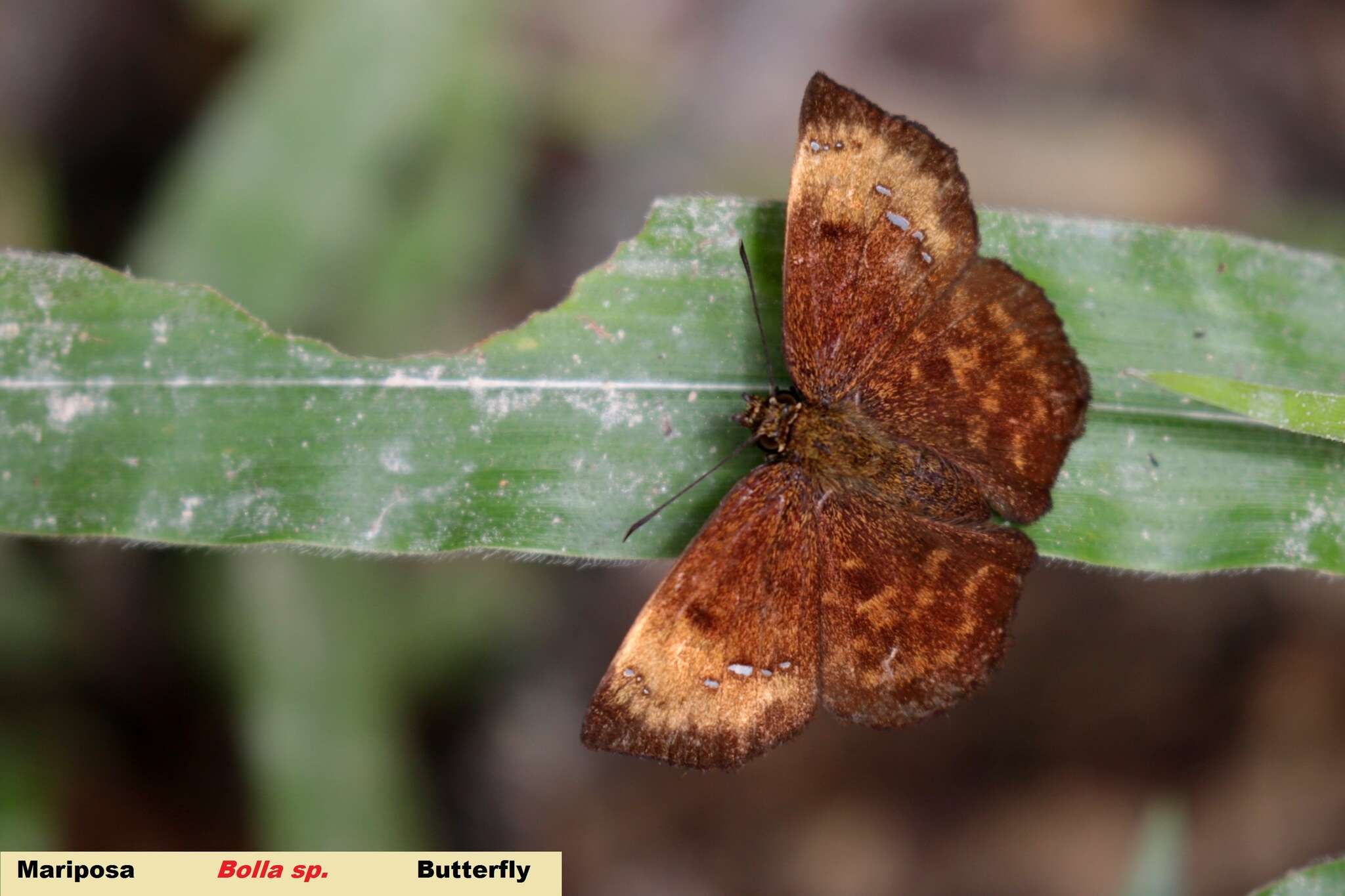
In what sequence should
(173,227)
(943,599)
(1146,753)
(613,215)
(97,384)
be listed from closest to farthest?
(943,599), (97,384), (173,227), (1146,753), (613,215)

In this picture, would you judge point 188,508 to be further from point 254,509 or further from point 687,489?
point 687,489

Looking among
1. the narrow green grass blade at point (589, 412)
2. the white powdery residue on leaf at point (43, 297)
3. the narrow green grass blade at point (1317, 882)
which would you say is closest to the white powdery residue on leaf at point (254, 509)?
the narrow green grass blade at point (589, 412)

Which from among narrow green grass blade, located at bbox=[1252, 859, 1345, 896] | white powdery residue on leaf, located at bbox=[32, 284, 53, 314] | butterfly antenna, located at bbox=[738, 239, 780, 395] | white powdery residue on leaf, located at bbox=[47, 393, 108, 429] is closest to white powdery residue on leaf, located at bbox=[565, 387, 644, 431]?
butterfly antenna, located at bbox=[738, 239, 780, 395]

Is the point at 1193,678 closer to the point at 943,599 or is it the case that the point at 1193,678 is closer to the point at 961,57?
the point at 943,599

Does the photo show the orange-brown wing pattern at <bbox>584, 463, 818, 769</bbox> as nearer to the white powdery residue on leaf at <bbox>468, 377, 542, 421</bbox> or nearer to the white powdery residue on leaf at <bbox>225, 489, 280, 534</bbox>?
the white powdery residue on leaf at <bbox>468, 377, 542, 421</bbox>

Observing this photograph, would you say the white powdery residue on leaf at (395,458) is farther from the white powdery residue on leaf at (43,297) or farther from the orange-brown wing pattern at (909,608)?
the orange-brown wing pattern at (909,608)

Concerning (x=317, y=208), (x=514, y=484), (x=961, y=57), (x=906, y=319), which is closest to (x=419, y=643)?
(x=514, y=484)

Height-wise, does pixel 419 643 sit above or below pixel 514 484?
below
